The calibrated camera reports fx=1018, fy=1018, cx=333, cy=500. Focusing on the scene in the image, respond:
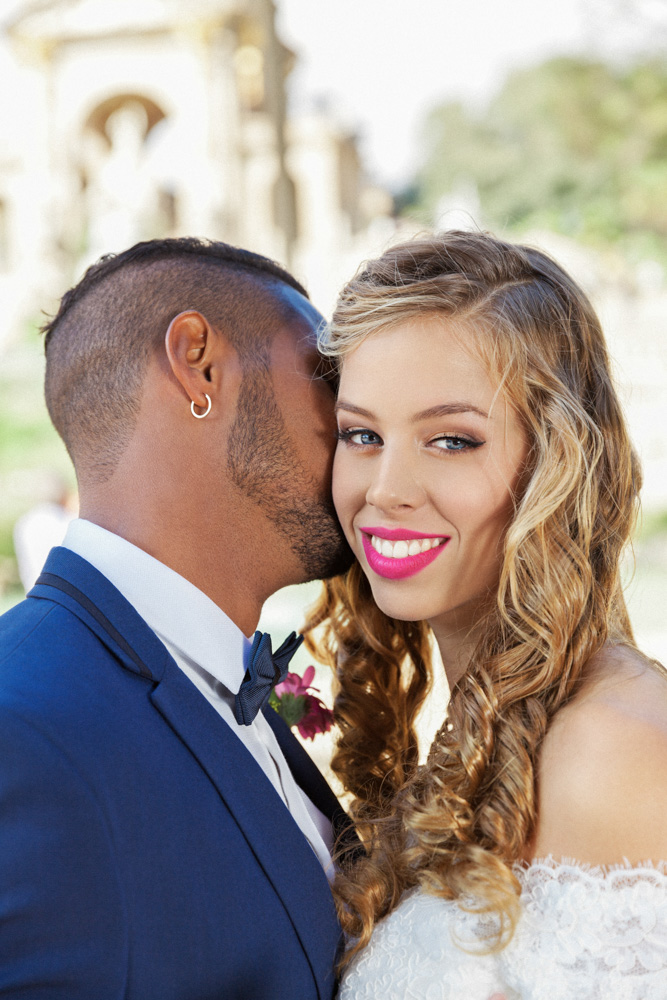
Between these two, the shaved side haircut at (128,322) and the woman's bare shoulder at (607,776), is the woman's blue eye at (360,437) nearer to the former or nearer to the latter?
the shaved side haircut at (128,322)

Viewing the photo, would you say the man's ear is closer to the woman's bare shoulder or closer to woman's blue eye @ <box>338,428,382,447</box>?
woman's blue eye @ <box>338,428,382,447</box>

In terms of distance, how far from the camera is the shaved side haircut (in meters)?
2.38

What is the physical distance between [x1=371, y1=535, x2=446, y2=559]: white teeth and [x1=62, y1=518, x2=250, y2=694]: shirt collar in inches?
17.0

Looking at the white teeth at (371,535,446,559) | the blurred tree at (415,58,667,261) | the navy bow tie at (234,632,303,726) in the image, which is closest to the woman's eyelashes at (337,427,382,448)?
the white teeth at (371,535,446,559)

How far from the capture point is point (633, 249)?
30016 millimetres

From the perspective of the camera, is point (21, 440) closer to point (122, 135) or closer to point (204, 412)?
point (122, 135)

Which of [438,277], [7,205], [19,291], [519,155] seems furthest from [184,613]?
[519,155]

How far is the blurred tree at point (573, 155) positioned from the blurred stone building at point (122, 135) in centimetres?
549

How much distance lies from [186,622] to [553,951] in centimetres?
102

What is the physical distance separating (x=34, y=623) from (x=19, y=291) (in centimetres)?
2240

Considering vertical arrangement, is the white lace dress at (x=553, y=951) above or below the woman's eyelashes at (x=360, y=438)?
below

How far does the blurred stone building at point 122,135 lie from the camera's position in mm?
24281

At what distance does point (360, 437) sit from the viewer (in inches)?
99.9

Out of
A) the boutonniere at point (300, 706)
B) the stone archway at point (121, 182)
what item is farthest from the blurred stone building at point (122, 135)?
the boutonniere at point (300, 706)
